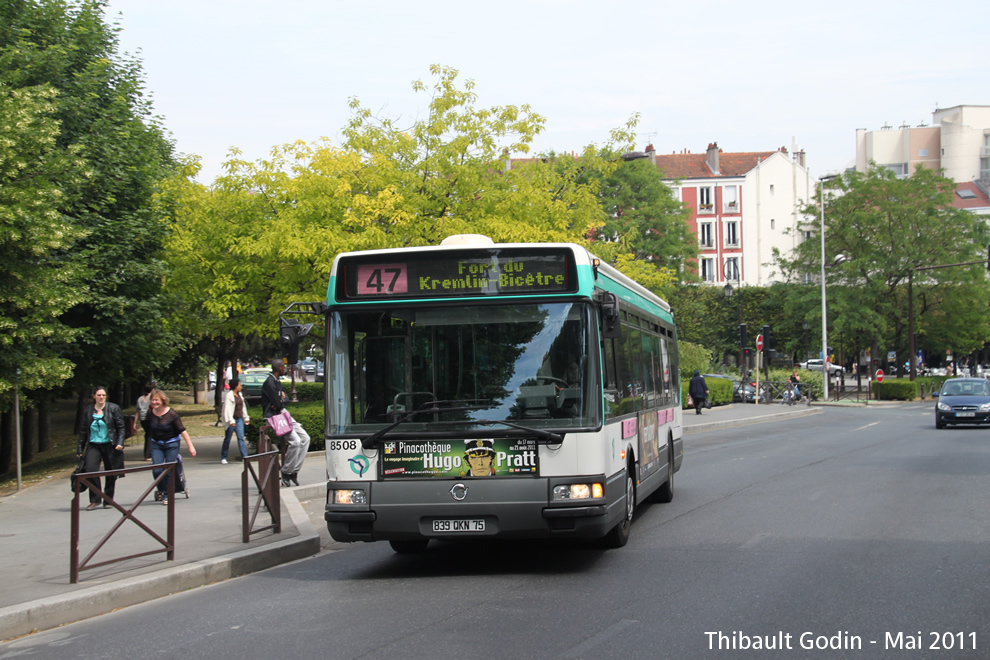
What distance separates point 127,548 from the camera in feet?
32.1

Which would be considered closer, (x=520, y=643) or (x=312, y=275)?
(x=520, y=643)

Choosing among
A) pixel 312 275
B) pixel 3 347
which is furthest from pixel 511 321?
pixel 312 275

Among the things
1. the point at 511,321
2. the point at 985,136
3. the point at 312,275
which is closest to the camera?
the point at 511,321

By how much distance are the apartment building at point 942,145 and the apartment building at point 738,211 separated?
20762 millimetres

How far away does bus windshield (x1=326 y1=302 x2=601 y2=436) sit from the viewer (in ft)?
27.1

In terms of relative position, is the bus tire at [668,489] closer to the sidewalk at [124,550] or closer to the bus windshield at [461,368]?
the sidewalk at [124,550]

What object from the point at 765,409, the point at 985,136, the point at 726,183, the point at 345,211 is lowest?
the point at 765,409

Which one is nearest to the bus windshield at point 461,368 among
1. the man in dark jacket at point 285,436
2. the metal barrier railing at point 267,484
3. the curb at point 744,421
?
the metal barrier railing at point 267,484

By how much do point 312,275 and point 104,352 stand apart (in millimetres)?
5430

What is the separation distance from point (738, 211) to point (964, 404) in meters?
60.7

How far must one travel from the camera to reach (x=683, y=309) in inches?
2404

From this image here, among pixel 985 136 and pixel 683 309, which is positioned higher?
pixel 985 136

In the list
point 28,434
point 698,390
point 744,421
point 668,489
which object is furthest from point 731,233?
point 668,489

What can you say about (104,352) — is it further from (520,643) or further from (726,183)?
(726,183)
